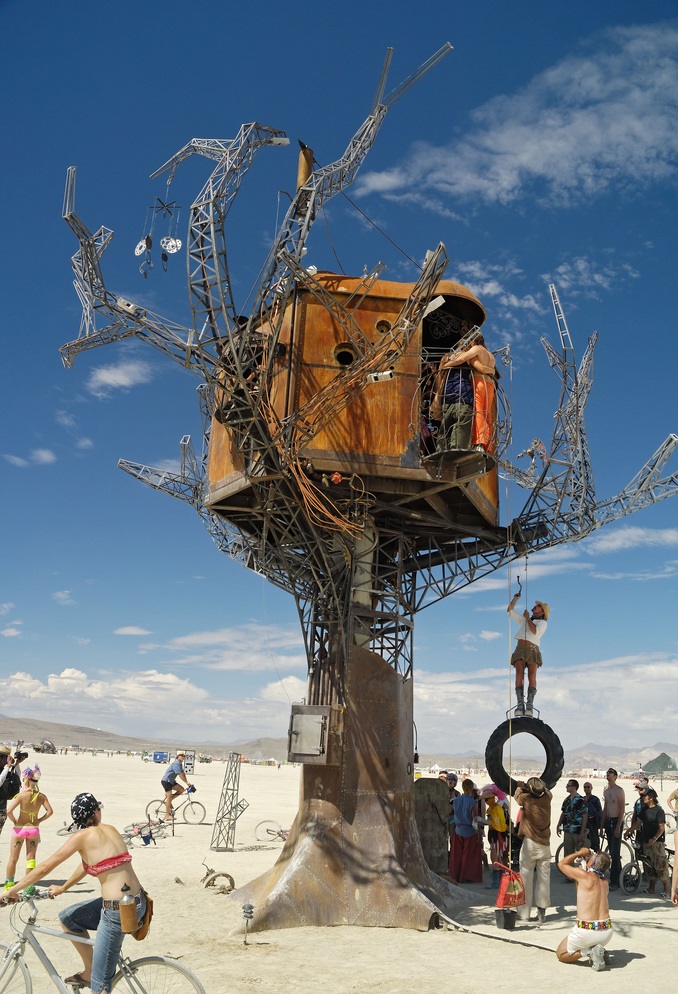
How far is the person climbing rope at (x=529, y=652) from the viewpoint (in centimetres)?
1684

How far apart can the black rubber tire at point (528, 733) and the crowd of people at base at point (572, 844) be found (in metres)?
0.55

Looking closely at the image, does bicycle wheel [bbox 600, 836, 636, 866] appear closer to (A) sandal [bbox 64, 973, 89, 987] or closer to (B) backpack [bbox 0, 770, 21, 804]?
(B) backpack [bbox 0, 770, 21, 804]

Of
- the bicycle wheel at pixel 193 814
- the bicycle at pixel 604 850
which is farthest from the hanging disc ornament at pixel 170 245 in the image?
the bicycle wheel at pixel 193 814

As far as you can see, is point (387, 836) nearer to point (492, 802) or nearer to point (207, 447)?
point (492, 802)

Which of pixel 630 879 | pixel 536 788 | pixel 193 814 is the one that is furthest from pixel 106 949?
pixel 193 814

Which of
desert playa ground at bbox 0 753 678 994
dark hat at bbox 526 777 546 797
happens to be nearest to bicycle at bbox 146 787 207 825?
desert playa ground at bbox 0 753 678 994

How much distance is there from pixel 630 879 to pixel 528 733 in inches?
139

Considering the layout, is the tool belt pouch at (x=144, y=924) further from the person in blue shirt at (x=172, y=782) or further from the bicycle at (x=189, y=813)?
the bicycle at (x=189, y=813)

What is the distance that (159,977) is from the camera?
695cm

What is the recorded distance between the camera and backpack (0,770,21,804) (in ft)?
48.7

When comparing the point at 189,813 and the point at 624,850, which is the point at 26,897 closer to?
the point at 624,850

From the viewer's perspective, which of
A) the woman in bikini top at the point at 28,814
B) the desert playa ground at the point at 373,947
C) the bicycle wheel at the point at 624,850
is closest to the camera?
the desert playa ground at the point at 373,947

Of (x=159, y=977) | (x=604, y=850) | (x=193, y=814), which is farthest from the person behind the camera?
(x=193, y=814)

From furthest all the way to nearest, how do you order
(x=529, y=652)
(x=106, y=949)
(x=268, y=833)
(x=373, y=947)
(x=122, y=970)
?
(x=268, y=833)
(x=529, y=652)
(x=373, y=947)
(x=122, y=970)
(x=106, y=949)
